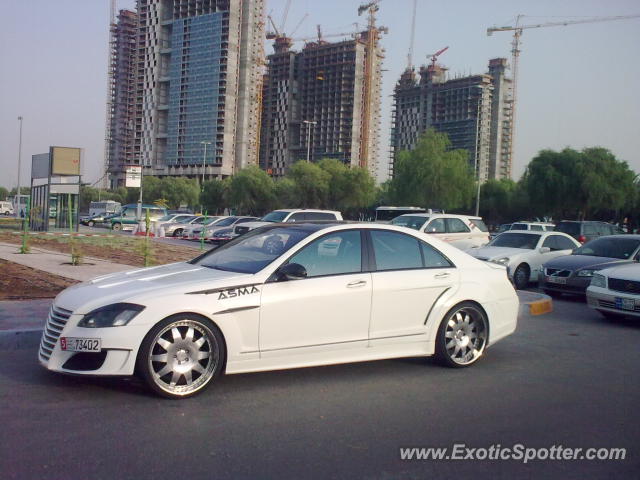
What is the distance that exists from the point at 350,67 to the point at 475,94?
28.3 meters

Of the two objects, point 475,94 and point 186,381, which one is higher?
point 475,94

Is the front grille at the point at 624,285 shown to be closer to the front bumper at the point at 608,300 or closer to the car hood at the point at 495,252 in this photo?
the front bumper at the point at 608,300

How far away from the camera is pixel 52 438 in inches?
175

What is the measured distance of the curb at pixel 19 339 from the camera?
282 inches

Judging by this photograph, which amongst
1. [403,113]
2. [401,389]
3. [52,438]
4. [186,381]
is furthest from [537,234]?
[403,113]

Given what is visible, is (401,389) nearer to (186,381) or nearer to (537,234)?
(186,381)

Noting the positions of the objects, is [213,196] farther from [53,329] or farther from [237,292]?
[237,292]

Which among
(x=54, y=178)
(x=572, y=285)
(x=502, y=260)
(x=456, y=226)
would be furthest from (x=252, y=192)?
(x=572, y=285)

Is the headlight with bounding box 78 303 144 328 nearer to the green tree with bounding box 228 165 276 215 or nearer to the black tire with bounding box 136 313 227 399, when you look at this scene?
the black tire with bounding box 136 313 227 399

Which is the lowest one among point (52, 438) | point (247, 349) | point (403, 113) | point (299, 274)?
point (52, 438)

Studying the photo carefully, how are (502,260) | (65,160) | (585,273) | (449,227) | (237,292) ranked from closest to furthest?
(237,292)
(585,273)
(502,260)
(449,227)
(65,160)

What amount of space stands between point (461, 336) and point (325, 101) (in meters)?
147

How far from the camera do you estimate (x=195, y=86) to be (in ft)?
469

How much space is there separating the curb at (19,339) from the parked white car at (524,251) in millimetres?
10737
